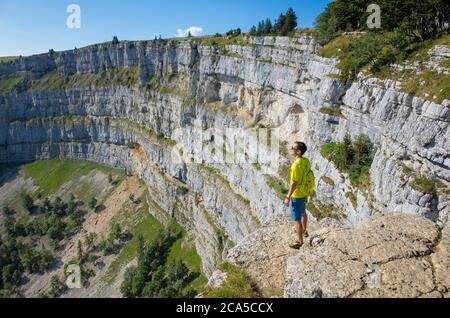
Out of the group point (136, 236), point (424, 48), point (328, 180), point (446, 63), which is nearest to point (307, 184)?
point (446, 63)

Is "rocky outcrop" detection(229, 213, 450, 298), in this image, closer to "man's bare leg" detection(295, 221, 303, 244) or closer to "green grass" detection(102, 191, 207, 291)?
"man's bare leg" detection(295, 221, 303, 244)

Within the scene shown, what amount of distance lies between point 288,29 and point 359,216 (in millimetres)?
53453

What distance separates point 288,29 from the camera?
218ft

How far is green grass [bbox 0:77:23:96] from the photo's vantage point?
4707 inches

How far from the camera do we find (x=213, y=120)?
61750 millimetres

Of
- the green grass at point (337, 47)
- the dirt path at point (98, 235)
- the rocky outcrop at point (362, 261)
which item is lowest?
the dirt path at point (98, 235)

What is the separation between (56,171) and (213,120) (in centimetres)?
6762

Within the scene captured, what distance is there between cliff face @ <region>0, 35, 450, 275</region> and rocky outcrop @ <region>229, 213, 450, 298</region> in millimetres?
7702

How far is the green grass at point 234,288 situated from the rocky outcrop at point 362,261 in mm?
465

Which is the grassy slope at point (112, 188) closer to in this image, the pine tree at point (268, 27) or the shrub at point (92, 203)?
the shrub at point (92, 203)

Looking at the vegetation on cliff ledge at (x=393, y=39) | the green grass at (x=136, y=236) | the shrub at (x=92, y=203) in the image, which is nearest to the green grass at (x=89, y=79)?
the shrub at (x=92, y=203)

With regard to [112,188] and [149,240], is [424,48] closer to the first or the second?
[149,240]

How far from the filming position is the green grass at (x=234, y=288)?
32.0 ft

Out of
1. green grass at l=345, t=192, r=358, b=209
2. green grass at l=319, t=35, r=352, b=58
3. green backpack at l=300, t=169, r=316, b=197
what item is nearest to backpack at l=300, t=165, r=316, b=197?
green backpack at l=300, t=169, r=316, b=197
